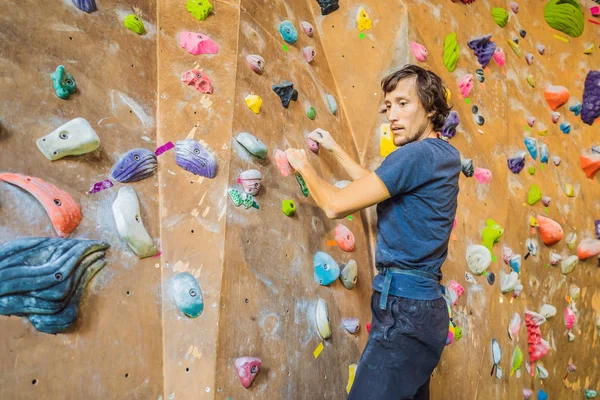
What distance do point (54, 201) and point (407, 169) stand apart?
0.98 metres

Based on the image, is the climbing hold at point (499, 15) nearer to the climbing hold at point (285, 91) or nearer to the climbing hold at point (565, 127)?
the climbing hold at point (565, 127)

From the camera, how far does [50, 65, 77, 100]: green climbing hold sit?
1.29m

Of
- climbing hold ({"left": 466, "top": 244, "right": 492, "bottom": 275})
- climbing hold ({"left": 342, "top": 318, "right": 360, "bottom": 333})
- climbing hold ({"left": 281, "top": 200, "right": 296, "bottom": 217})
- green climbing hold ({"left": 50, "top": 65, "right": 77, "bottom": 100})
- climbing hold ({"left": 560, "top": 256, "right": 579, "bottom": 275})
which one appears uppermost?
green climbing hold ({"left": 50, "top": 65, "right": 77, "bottom": 100})

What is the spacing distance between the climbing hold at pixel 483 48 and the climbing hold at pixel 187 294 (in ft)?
7.49

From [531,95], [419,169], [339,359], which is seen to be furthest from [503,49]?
[339,359]

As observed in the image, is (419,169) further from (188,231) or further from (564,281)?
(564,281)

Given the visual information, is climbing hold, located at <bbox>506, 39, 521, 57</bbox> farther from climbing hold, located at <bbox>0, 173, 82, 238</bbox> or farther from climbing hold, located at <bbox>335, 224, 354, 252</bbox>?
climbing hold, located at <bbox>0, 173, 82, 238</bbox>

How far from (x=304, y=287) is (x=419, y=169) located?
0.64 metres

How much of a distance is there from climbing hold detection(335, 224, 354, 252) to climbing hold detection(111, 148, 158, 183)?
2.64 ft

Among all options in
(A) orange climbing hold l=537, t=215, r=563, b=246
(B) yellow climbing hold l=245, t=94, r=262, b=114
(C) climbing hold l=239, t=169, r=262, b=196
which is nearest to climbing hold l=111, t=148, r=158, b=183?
(C) climbing hold l=239, t=169, r=262, b=196

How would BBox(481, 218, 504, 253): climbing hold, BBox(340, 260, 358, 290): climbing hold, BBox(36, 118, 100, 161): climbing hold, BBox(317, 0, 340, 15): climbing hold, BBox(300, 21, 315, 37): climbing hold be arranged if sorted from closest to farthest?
BBox(36, 118, 100, 161): climbing hold, BBox(340, 260, 358, 290): climbing hold, BBox(300, 21, 315, 37): climbing hold, BBox(317, 0, 340, 15): climbing hold, BBox(481, 218, 504, 253): climbing hold

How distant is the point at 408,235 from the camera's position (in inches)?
54.2

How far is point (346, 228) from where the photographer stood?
1.93 m

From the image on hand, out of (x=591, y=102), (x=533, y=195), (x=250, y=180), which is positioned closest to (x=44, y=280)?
(x=250, y=180)
